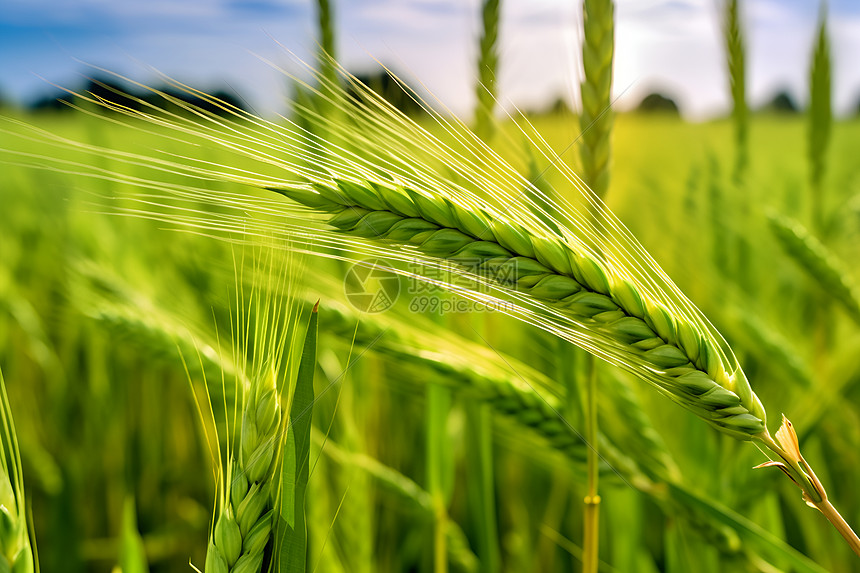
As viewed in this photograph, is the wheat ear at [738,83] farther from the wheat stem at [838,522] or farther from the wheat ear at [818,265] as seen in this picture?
the wheat stem at [838,522]

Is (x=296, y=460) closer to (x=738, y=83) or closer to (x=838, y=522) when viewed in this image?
(x=838, y=522)

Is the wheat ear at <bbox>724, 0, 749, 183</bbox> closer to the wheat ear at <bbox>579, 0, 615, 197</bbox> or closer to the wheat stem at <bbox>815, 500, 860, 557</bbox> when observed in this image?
the wheat ear at <bbox>579, 0, 615, 197</bbox>

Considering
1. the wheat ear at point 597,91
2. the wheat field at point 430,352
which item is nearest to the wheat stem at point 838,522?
the wheat field at point 430,352

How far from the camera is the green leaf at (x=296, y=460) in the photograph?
50cm

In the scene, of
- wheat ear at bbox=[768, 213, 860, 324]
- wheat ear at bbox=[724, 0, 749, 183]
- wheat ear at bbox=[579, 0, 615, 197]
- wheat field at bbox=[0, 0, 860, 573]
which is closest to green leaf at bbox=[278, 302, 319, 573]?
wheat field at bbox=[0, 0, 860, 573]

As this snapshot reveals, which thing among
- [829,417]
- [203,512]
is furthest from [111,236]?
[829,417]

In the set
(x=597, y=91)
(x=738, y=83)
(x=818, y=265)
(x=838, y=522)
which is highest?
(x=738, y=83)

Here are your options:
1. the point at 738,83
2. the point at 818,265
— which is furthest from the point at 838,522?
the point at 738,83

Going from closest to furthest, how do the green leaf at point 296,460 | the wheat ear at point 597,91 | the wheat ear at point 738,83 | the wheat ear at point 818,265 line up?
1. the green leaf at point 296,460
2. the wheat ear at point 597,91
3. the wheat ear at point 818,265
4. the wheat ear at point 738,83

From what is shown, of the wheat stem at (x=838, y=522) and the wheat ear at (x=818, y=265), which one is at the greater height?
the wheat ear at (x=818, y=265)

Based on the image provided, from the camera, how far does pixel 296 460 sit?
0.51m

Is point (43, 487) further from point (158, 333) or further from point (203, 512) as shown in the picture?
point (158, 333)

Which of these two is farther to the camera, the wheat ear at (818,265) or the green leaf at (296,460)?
the wheat ear at (818,265)

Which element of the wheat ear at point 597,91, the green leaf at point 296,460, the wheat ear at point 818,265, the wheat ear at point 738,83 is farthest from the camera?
the wheat ear at point 738,83
